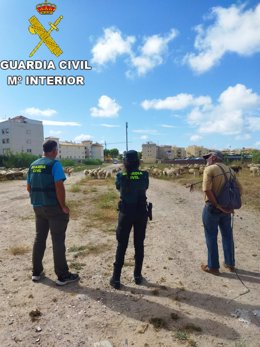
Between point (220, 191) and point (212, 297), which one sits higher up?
point (220, 191)

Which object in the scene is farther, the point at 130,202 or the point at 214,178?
the point at 214,178

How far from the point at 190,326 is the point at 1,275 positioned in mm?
3230

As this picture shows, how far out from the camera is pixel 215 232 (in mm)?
5105

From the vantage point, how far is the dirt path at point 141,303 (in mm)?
3498

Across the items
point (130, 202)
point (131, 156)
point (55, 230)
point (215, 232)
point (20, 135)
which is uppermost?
point (20, 135)

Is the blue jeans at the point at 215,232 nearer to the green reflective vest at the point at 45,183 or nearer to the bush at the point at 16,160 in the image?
the green reflective vest at the point at 45,183

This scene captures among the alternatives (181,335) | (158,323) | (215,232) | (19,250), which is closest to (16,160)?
(19,250)

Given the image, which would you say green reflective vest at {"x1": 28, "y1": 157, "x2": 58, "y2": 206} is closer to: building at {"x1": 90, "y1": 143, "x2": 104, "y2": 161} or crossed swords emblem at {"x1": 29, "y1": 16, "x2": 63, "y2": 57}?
crossed swords emblem at {"x1": 29, "y1": 16, "x2": 63, "y2": 57}

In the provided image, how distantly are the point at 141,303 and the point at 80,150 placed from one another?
13230 centimetres

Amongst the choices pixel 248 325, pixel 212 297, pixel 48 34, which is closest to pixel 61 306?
pixel 212 297

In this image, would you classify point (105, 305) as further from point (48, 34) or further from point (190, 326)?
point (48, 34)

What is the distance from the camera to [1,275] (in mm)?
5258

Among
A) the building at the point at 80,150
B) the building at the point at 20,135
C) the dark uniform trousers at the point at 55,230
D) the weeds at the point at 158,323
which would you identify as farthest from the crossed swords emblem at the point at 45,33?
the building at the point at 80,150

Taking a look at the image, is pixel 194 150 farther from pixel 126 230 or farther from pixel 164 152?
pixel 126 230
